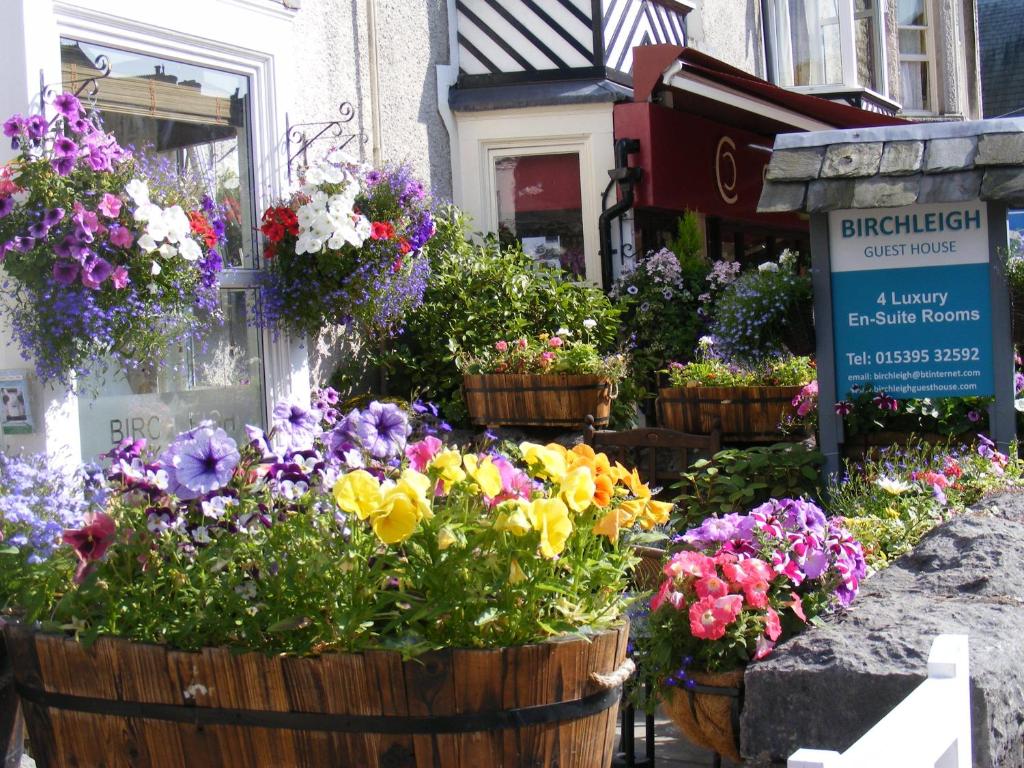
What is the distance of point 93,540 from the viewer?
2098mm

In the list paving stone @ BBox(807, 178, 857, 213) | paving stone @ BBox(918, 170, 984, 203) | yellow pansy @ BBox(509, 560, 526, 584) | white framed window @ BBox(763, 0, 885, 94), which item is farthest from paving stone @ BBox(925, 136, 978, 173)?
white framed window @ BBox(763, 0, 885, 94)

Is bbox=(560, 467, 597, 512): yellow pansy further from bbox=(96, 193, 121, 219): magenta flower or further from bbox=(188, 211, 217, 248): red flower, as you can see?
bbox=(188, 211, 217, 248): red flower

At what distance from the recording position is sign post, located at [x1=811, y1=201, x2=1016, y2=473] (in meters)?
5.15

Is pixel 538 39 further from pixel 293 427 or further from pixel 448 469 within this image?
pixel 448 469

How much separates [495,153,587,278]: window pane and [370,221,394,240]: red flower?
2.81 metres

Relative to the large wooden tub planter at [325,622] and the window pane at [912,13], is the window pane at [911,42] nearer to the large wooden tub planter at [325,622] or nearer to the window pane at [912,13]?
the window pane at [912,13]

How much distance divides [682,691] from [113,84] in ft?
11.8

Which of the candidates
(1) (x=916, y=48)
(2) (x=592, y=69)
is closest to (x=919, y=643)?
(2) (x=592, y=69)

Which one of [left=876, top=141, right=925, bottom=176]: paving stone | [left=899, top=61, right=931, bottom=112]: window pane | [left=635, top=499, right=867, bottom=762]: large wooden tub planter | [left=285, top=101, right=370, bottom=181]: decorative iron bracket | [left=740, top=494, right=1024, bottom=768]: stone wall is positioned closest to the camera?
[left=740, top=494, right=1024, bottom=768]: stone wall

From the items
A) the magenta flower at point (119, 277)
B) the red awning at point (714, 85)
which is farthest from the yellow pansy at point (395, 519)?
the red awning at point (714, 85)

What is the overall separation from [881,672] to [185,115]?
4.06 m

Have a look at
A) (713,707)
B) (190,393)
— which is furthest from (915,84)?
(713,707)

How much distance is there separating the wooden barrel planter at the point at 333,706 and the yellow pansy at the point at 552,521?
155 millimetres

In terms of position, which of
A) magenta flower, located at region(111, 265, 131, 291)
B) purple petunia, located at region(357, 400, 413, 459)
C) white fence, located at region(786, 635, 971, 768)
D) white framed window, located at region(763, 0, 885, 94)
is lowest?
white fence, located at region(786, 635, 971, 768)
